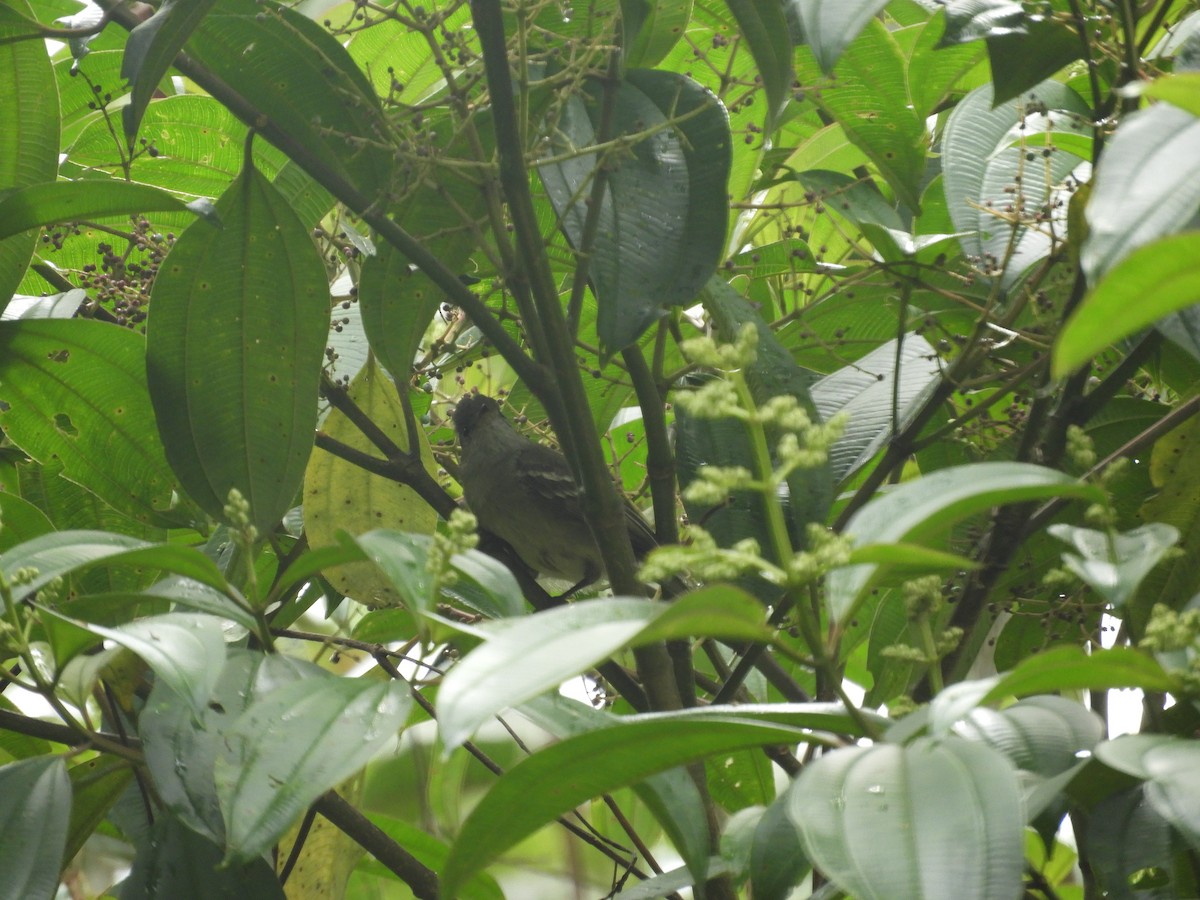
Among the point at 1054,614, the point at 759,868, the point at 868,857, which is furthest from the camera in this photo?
the point at 1054,614

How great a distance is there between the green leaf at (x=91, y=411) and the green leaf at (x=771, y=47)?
0.82m

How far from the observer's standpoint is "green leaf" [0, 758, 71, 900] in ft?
3.29

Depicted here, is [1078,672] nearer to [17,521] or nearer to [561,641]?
[561,641]

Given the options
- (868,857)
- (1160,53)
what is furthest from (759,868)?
(1160,53)

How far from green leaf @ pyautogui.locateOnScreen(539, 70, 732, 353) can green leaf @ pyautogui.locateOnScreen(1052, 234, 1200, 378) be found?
655mm

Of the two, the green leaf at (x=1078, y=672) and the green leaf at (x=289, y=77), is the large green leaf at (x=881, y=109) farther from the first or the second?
the green leaf at (x=1078, y=672)

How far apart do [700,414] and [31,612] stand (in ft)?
1.95

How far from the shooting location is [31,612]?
101cm

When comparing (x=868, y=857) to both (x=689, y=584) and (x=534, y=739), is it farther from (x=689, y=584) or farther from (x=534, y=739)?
(x=534, y=739)

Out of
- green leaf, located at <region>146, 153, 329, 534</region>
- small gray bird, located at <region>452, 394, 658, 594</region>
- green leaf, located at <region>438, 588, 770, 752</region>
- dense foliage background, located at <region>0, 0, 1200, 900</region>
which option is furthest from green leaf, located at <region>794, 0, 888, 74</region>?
small gray bird, located at <region>452, 394, 658, 594</region>

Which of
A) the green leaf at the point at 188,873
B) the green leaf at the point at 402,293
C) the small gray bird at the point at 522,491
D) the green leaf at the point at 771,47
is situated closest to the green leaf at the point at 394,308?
the green leaf at the point at 402,293

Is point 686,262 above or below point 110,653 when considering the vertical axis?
above

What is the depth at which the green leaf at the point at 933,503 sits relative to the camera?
0.75m

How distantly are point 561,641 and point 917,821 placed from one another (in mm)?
231
